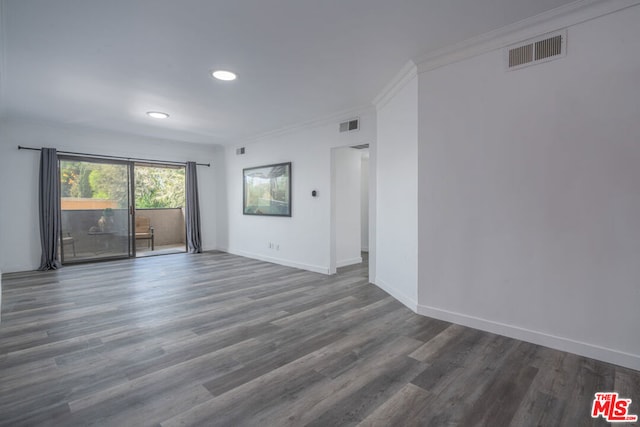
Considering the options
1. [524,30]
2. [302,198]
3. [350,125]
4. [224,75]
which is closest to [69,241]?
[302,198]

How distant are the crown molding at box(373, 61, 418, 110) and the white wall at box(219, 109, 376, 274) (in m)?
0.34

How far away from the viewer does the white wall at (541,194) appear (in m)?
2.20

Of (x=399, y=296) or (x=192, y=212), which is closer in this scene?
(x=399, y=296)

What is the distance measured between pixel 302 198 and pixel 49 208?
4.58 metres

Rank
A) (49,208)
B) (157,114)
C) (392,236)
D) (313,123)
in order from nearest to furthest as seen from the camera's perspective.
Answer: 1. (392,236)
2. (157,114)
3. (313,123)
4. (49,208)

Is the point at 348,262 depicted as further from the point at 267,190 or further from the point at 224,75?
the point at 224,75

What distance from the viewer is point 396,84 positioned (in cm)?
369

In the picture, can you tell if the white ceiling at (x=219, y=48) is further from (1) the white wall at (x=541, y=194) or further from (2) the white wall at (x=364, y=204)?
(2) the white wall at (x=364, y=204)

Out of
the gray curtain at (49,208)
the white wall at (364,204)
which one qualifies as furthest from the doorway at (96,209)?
the white wall at (364,204)

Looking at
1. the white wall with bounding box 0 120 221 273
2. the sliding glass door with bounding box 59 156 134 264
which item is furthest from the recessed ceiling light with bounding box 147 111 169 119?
the sliding glass door with bounding box 59 156 134 264

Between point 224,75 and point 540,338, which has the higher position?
point 224,75

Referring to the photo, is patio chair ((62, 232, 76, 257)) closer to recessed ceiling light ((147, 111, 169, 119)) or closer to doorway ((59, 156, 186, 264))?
doorway ((59, 156, 186, 264))

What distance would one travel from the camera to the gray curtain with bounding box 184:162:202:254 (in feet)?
24.2

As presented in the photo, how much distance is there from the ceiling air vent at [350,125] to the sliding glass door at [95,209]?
186 inches
